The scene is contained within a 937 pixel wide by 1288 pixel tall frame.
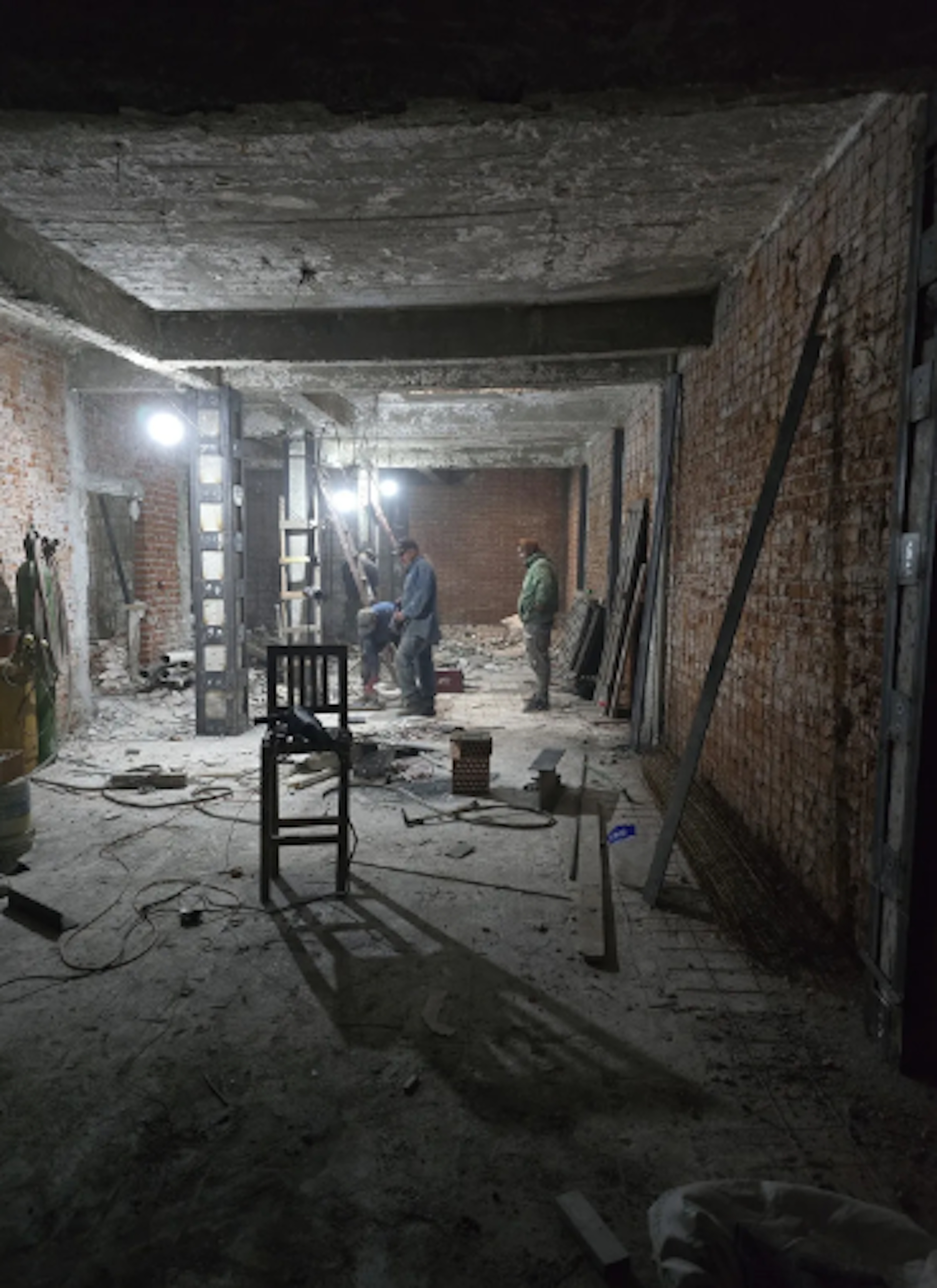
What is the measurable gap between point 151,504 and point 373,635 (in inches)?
142

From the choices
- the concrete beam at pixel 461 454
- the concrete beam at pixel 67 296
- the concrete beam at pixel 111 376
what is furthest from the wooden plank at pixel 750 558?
the concrete beam at pixel 461 454

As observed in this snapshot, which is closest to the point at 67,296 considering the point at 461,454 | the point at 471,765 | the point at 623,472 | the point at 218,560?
the point at 218,560

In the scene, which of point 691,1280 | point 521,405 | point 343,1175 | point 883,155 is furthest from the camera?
point 521,405

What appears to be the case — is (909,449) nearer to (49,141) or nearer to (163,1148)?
(163,1148)

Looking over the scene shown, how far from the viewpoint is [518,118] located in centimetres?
227

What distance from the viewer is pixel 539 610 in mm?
8867

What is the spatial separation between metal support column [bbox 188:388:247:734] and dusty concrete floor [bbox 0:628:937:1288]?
3.24m

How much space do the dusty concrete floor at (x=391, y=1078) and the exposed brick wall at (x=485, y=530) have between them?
12.9 m

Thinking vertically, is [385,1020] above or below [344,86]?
below

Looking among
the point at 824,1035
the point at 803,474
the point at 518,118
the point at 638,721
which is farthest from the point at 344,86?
the point at 638,721

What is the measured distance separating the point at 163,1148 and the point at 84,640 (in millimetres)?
Answer: 6524

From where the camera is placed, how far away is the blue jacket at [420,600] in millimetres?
8680

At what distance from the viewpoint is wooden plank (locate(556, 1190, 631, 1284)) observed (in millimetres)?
1839

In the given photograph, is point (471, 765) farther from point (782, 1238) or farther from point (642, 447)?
point (642, 447)
